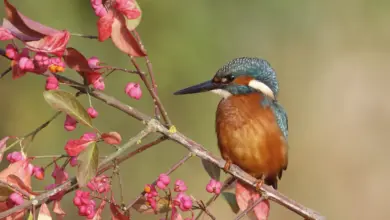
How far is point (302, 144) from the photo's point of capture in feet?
20.3

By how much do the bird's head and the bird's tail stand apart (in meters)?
0.48

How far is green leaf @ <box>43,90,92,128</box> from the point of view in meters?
1.44

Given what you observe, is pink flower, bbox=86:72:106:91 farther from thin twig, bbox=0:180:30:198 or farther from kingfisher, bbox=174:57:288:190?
kingfisher, bbox=174:57:288:190

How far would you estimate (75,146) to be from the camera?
148 cm

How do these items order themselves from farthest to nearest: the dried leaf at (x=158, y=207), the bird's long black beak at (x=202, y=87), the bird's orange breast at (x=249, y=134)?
the bird's orange breast at (x=249, y=134)
the bird's long black beak at (x=202, y=87)
the dried leaf at (x=158, y=207)

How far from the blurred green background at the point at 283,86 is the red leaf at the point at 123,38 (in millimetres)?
3292

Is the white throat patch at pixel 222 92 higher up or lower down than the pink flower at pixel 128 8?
higher up

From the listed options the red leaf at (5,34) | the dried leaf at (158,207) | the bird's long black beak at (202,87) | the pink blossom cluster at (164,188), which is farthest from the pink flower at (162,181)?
the bird's long black beak at (202,87)

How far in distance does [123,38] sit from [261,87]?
1023 mm

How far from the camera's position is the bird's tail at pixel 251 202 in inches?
74.5

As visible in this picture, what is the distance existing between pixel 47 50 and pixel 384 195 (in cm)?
490

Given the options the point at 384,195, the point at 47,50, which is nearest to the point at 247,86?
the point at 47,50

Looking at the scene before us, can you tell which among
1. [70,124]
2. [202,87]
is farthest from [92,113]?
[202,87]

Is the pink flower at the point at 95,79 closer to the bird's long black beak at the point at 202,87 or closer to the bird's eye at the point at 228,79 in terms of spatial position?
the bird's long black beak at the point at 202,87
